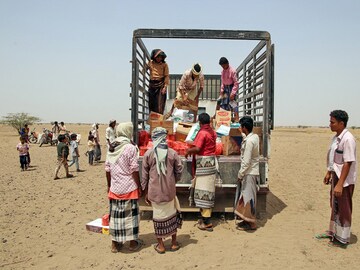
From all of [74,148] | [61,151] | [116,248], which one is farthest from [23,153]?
[116,248]

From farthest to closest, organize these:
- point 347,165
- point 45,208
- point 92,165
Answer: point 92,165 < point 45,208 < point 347,165

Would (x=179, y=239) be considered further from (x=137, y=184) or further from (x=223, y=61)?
(x=223, y=61)

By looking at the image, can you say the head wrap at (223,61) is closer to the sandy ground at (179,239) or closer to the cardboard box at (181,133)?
the cardboard box at (181,133)

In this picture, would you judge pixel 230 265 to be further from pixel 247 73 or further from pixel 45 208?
pixel 247 73

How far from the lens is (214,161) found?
512 centimetres

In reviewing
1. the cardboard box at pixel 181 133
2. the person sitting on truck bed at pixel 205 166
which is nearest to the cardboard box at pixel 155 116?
the cardboard box at pixel 181 133

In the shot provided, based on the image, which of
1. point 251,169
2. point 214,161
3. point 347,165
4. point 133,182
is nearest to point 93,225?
point 133,182

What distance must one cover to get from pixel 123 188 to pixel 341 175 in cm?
277

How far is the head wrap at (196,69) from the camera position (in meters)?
6.68

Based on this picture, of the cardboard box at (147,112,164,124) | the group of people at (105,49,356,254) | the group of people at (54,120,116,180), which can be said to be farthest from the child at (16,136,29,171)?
the group of people at (105,49,356,254)

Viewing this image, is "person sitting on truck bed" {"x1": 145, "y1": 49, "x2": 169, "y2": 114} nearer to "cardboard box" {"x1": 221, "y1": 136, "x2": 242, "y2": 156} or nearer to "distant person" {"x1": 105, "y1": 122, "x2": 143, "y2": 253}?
"cardboard box" {"x1": 221, "y1": 136, "x2": 242, "y2": 156}

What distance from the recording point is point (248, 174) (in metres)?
5.06

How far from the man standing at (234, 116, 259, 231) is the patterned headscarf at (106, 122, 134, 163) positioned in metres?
1.74

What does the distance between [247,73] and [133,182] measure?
499 cm
